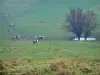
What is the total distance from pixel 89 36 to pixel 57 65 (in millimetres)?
57152

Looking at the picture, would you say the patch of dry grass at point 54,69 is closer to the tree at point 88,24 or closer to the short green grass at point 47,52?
the short green grass at point 47,52

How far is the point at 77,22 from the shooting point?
83.5 metres

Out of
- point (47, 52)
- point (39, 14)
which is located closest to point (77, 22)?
point (39, 14)

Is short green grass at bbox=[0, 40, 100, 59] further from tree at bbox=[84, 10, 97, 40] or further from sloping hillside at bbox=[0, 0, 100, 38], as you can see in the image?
sloping hillside at bbox=[0, 0, 100, 38]

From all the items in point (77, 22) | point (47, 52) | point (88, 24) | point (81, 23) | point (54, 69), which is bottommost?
point (54, 69)

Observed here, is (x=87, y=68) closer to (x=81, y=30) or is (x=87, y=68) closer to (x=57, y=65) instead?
(x=57, y=65)

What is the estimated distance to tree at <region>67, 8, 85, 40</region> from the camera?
3249 inches

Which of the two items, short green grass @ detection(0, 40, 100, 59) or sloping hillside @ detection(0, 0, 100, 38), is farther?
sloping hillside @ detection(0, 0, 100, 38)

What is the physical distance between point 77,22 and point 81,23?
5.90ft

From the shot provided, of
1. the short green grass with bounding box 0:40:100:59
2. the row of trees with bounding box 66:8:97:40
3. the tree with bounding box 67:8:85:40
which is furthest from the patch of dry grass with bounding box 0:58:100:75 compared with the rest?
the tree with bounding box 67:8:85:40

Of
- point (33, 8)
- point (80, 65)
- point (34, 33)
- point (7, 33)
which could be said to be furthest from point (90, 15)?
point (80, 65)

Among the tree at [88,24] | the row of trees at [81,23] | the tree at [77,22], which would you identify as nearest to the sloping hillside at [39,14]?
the tree at [77,22]

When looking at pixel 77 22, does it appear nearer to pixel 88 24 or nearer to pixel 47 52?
pixel 88 24

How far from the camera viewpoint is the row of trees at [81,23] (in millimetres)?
82438
